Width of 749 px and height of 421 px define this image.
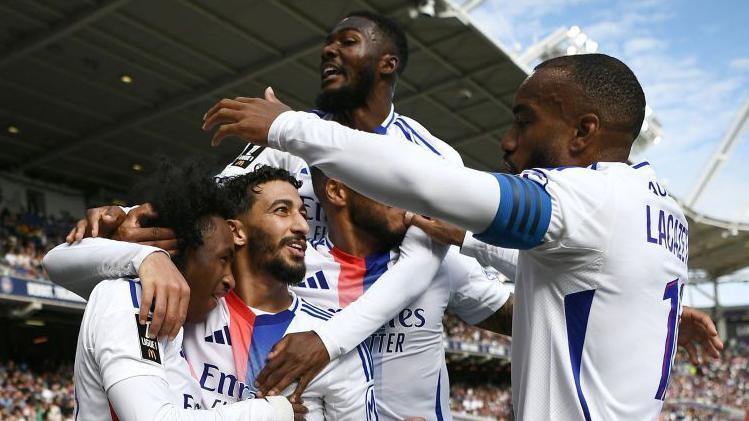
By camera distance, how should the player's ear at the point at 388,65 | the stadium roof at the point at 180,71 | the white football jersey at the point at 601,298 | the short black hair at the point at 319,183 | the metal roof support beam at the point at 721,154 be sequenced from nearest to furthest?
1. the white football jersey at the point at 601,298
2. the short black hair at the point at 319,183
3. the player's ear at the point at 388,65
4. the stadium roof at the point at 180,71
5. the metal roof support beam at the point at 721,154

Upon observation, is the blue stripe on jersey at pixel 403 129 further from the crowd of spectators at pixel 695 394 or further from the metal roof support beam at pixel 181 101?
the crowd of spectators at pixel 695 394

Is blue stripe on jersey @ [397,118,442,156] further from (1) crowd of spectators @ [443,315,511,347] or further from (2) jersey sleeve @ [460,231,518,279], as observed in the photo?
(1) crowd of spectators @ [443,315,511,347]

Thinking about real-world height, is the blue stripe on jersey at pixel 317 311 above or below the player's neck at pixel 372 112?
below

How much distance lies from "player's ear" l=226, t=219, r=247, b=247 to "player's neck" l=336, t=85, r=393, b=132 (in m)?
0.83

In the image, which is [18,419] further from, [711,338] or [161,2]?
[711,338]

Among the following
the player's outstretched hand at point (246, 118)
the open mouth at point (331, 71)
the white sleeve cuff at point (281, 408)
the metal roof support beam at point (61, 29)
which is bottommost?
the white sleeve cuff at point (281, 408)

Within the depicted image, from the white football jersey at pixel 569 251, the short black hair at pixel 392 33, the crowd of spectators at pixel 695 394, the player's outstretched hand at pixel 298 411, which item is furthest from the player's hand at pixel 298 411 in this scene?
the crowd of spectators at pixel 695 394

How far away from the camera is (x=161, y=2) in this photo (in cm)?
1580

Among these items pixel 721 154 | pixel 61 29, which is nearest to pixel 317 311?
pixel 61 29

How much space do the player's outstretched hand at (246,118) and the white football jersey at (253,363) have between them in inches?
32.4

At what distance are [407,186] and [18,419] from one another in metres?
15.2

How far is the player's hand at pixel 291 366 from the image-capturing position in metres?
2.62

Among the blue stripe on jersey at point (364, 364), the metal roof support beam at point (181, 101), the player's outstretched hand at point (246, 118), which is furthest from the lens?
the metal roof support beam at point (181, 101)

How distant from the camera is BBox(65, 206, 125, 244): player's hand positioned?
2803 mm
